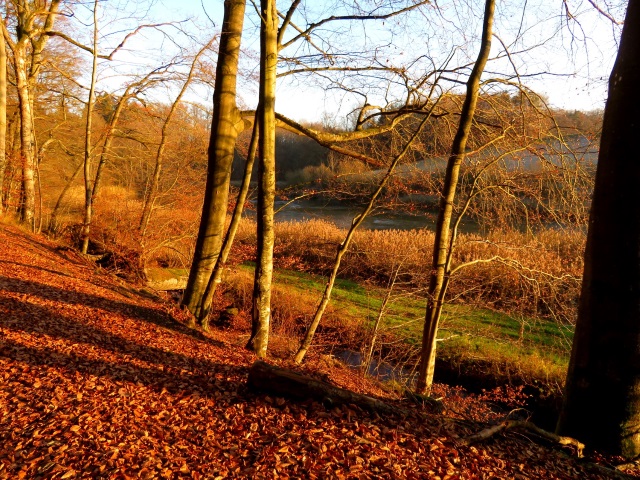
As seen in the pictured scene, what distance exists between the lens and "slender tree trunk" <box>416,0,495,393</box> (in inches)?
302

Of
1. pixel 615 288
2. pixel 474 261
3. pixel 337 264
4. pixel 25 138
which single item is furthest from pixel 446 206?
pixel 25 138

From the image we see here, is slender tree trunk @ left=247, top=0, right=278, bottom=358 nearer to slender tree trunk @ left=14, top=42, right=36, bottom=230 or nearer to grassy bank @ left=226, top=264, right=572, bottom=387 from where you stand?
grassy bank @ left=226, top=264, right=572, bottom=387

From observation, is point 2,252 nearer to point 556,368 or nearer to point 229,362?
point 229,362

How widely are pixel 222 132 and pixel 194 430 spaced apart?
18.3 ft

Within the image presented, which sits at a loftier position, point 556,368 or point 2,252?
point 2,252

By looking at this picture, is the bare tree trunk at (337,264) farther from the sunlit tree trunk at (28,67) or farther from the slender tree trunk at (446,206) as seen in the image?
the sunlit tree trunk at (28,67)

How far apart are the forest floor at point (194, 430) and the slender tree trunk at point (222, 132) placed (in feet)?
9.75

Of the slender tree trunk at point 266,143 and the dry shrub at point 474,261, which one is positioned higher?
the slender tree trunk at point 266,143

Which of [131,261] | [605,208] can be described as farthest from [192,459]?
[131,261]

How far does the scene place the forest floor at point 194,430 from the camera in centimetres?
302

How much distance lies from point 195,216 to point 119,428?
11899 millimetres

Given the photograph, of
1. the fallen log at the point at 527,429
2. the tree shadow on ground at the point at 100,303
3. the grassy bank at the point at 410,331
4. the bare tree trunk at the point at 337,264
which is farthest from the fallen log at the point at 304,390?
the grassy bank at the point at 410,331

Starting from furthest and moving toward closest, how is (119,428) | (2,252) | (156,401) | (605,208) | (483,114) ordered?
(2,252) < (483,114) < (156,401) < (605,208) < (119,428)

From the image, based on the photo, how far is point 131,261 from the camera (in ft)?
45.1
